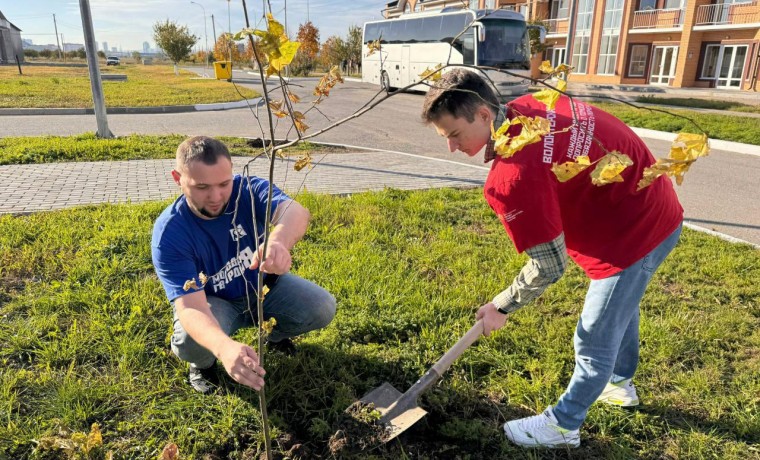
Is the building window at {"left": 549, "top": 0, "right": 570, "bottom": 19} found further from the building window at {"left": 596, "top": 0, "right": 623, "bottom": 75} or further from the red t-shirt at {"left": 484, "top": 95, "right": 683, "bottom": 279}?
the red t-shirt at {"left": 484, "top": 95, "right": 683, "bottom": 279}

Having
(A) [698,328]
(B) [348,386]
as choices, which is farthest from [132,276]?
(A) [698,328]

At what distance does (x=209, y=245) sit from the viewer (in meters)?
2.57

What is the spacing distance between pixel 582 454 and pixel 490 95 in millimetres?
1666

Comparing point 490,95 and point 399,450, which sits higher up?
point 490,95

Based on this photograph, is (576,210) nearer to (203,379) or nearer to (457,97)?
(457,97)

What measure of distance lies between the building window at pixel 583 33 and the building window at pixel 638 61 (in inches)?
119

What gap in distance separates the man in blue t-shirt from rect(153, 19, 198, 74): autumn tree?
148 feet

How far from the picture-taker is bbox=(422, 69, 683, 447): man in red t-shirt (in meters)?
1.82

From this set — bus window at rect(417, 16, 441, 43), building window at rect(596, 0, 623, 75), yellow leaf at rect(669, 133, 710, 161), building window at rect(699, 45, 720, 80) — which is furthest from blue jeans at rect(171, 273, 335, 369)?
building window at rect(596, 0, 623, 75)

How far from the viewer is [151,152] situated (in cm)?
822

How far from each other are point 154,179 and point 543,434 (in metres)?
5.90

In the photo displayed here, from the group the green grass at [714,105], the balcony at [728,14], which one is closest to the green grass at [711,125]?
the green grass at [714,105]

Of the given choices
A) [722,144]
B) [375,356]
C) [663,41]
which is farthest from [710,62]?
[375,356]

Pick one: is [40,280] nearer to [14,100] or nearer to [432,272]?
[432,272]
